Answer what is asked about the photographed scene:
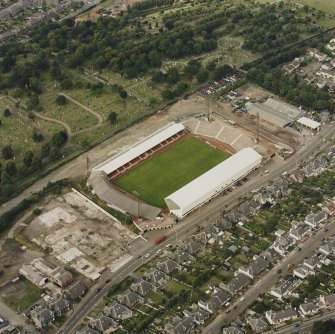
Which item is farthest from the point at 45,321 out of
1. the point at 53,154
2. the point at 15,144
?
the point at 15,144

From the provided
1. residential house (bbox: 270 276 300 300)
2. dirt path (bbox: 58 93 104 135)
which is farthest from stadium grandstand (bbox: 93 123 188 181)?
residential house (bbox: 270 276 300 300)

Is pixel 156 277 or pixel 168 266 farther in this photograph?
pixel 168 266

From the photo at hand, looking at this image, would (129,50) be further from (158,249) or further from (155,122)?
(158,249)

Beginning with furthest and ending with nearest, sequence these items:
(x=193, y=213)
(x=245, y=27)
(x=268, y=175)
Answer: (x=245, y=27) < (x=268, y=175) < (x=193, y=213)

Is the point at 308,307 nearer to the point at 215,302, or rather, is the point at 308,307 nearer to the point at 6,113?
the point at 215,302

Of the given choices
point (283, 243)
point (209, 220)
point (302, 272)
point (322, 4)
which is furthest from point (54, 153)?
point (322, 4)

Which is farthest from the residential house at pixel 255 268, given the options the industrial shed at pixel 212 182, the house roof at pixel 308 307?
the industrial shed at pixel 212 182
